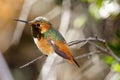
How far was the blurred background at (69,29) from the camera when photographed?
2436 millimetres

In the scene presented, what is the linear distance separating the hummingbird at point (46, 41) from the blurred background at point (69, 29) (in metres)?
1.02

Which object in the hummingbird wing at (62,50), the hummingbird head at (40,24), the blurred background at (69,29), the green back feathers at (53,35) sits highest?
the hummingbird head at (40,24)

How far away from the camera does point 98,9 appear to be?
2412 mm

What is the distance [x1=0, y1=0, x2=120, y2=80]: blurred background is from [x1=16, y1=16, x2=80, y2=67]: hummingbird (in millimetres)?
1021

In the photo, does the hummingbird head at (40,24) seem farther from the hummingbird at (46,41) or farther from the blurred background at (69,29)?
the blurred background at (69,29)

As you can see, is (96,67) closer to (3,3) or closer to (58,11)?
(58,11)

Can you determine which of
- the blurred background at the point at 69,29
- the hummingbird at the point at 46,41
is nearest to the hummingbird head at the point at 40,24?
the hummingbird at the point at 46,41

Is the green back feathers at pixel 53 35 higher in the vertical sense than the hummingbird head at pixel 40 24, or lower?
lower

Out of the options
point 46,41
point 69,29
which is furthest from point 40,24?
point 69,29

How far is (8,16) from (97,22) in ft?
2.71

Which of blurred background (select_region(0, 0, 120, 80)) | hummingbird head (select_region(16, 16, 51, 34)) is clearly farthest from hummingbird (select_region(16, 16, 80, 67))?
blurred background (select_region(0, 0, 120, 80))

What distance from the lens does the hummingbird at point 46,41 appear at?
990 millimetres

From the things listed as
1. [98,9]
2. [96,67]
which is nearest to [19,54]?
[96,67]

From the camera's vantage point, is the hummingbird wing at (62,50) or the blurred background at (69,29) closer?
the hummingbird wing at (62,50)
